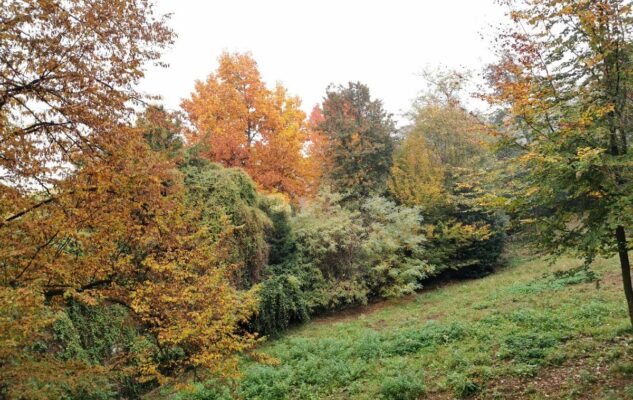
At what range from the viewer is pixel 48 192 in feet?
17.2

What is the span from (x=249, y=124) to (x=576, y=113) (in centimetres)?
1599

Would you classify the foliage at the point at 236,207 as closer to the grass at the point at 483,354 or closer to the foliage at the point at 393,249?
the grass at the point at 483,354

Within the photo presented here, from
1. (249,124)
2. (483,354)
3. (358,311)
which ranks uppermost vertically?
(249,124)

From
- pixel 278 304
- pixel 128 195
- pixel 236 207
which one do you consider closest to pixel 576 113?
pixel 128 195

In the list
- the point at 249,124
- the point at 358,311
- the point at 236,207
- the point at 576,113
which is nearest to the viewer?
the point at 576,113

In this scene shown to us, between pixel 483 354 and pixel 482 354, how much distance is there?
2cm

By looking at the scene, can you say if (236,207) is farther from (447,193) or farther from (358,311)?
(447,193)

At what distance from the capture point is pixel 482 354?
8305 mm

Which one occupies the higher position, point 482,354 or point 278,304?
point 278,304

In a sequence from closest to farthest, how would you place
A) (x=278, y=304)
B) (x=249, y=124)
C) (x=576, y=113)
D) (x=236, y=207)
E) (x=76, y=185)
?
(x=76, y=185) < (x=576, y=113) < (x=236, y=207) < (x=278, y=304) < (x=249, y=124)

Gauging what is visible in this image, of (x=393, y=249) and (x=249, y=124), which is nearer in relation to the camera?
(x=393, y=249)

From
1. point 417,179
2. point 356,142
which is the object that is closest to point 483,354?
point 417,179

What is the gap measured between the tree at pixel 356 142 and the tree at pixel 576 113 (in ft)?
46.2

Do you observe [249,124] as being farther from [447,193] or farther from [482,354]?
[482,354]
